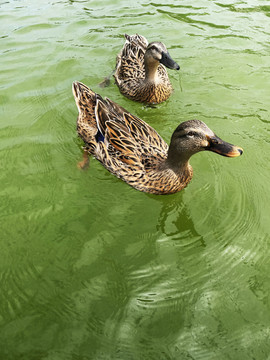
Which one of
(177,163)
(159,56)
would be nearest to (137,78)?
(159,56)

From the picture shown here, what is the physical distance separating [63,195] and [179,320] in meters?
2.08

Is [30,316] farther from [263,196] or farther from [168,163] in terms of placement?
[263,196]

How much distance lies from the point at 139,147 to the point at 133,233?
3.91ft

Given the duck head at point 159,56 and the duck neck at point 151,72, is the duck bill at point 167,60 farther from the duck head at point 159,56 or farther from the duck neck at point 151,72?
the duck neck at point 151,72

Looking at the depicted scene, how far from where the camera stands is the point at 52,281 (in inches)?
129

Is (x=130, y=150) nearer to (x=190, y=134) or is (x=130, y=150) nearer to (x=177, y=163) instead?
(x=177, y=163)

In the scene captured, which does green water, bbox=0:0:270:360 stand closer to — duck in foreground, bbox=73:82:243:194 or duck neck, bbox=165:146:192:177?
duck in foreground, bbox=73:82:243:194

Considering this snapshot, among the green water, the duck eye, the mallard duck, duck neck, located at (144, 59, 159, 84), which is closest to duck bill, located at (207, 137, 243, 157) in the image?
the duck eye

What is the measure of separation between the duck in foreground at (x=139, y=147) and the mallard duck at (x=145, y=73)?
43.9 inches

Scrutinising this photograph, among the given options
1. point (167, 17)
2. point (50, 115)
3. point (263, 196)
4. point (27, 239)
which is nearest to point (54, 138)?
point (50, 115)

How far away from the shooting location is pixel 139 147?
4.31 m

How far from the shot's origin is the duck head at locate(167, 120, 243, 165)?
3416 millimetres

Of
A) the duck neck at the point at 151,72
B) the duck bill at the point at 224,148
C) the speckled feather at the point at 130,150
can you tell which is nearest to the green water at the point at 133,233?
the speckled feather at the point at 130,150

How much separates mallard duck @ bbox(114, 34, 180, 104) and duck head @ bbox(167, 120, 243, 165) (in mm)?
1980
